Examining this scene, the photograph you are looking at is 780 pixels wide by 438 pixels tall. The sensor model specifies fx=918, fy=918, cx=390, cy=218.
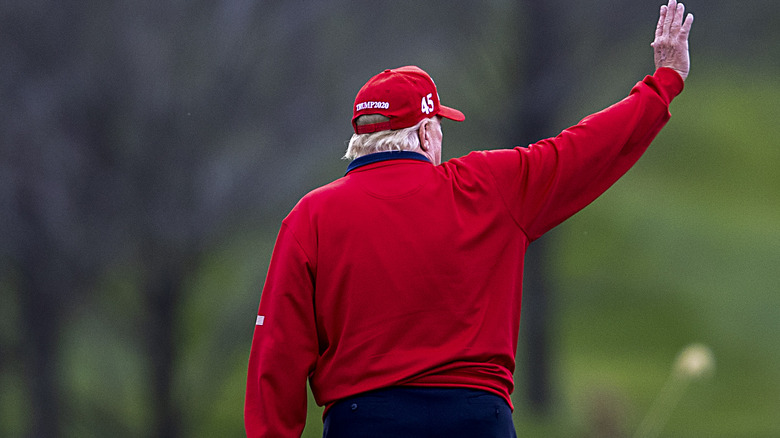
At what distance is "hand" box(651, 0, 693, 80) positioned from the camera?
214 cm

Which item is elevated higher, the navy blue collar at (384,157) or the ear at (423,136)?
the ear at (423,136)

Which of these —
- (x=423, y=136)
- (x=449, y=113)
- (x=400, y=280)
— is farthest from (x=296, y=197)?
(x=400, y=280)

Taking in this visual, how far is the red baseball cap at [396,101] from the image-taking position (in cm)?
194

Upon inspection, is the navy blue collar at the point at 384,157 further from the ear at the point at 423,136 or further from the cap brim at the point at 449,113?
the cap brim at the point at 449,113

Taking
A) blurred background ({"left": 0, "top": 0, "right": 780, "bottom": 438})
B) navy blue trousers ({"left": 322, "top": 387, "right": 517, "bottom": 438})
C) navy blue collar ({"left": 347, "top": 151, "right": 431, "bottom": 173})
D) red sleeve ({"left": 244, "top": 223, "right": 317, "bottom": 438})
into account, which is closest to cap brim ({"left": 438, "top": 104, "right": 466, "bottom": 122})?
navy blue collar ({"left": 347, "top": 151, "right": 431, "bottom": 173})

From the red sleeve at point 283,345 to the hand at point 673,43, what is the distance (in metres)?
0.98

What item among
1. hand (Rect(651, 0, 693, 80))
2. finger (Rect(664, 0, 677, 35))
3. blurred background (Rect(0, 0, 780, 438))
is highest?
finger (Rect(664, 0, 677, 35))

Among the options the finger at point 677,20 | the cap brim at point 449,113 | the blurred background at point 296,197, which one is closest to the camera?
the cap brim at point 449,113

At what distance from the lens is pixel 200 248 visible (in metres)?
4.76

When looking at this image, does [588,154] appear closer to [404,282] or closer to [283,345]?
[404,282]

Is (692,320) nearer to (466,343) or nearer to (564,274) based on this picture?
(564,274)

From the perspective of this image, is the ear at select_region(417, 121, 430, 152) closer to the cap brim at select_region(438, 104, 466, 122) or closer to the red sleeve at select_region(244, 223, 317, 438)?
the cap brim at select_region(438, 104, 466, 122)

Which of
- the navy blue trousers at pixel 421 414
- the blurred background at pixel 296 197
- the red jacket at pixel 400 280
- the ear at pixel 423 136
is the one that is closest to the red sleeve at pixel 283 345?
the red jacket at pixel 400 280

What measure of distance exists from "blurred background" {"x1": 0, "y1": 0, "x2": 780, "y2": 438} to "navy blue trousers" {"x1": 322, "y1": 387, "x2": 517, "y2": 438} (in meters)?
3.03
